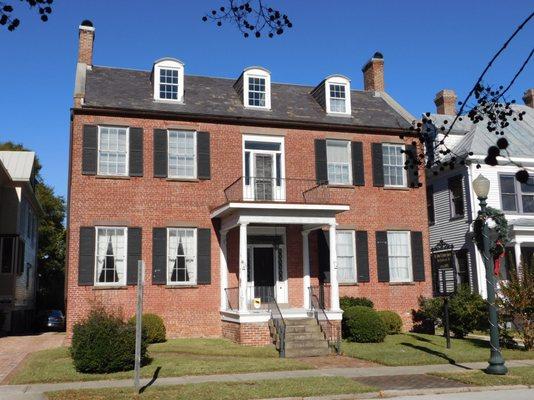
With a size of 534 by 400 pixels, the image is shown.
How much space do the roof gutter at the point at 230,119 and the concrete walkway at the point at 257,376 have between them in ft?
28.1

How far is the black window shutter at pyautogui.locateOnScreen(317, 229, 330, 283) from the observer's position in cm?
2053

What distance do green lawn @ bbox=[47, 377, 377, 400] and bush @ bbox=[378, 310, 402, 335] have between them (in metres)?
9.26

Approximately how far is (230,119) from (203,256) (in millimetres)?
5035

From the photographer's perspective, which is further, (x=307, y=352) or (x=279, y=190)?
(x=279, y=190)

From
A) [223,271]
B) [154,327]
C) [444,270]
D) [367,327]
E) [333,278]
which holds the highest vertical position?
[223,271]

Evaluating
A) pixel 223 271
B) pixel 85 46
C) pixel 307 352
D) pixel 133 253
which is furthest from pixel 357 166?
pixel 85 46

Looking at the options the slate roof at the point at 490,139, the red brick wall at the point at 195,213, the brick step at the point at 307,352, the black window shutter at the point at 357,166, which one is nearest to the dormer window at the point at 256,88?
the red brick wall at the point at 195,213

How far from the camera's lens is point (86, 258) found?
723 inches

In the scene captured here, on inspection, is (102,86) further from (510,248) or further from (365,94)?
(510,248)

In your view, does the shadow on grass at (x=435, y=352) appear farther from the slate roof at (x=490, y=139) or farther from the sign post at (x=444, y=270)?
the slate roof at (x=490, y=139)

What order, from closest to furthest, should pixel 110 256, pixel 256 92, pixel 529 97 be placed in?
pixel 110 256 < pixel 256 92 < pixel 529 97

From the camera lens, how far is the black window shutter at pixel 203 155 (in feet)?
65.5

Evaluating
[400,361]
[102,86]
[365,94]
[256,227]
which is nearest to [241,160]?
[256,227]

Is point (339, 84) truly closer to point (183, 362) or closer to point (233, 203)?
point (233, 203)
